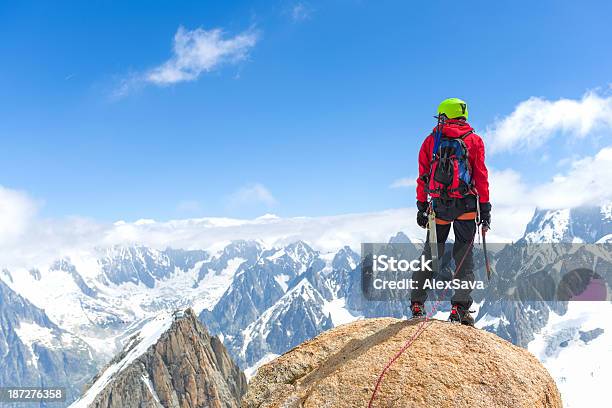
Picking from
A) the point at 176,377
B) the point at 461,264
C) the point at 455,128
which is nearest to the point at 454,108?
the point at 455,128

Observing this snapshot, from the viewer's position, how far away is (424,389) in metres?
8.52

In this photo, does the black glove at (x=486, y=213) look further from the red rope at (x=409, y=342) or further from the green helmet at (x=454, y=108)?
the green helmet at (x=454, y=108)

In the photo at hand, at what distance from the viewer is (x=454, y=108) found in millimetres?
11578

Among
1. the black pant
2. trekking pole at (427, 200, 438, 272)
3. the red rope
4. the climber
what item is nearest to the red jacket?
the climber

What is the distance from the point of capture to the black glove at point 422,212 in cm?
1191

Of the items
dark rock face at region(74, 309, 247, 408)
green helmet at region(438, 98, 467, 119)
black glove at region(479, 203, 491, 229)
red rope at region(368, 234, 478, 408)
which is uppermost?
green helmet at region(438, 98, 467, 119)

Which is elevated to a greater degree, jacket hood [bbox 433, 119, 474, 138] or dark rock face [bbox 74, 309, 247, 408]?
jacket hood [bbox 433, 119, 474, 138]

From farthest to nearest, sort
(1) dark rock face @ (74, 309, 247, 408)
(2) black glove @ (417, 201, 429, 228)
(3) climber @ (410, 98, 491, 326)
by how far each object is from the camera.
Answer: (1) dark rock face @ (74, 309, 247, 408), (2) black glove @ (417, 201, 429, 228), (3) climber @ (410, 98, 491, 326)

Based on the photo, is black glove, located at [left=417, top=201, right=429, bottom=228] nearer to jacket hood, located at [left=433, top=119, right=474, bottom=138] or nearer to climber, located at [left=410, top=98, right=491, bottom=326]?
climber, located at [left=410, top=98, right=491, bottom=326]

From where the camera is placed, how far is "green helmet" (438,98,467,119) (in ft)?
38.0

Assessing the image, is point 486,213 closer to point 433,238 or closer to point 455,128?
point 433,238

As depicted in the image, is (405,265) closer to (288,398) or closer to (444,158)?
(444,158)

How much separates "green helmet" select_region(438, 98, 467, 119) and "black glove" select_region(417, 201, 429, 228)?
213 centimetres

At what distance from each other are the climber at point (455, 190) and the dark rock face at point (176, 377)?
17208 centimetres
